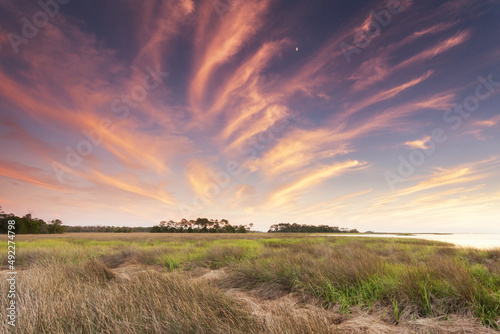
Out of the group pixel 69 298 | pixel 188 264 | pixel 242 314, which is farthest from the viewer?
pixel 188 264

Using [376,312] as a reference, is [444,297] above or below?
above

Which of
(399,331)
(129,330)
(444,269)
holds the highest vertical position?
(444,269)

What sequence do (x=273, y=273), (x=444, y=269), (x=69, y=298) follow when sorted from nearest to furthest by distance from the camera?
(x=69, y=298) < (x=444, y=269) < (x=273, y=273)

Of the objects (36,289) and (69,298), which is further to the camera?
(36,289)

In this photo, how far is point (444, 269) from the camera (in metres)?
5.24

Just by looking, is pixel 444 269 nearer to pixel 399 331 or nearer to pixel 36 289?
pixel 399 331

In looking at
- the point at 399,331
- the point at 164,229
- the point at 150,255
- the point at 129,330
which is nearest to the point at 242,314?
the point at 129,330

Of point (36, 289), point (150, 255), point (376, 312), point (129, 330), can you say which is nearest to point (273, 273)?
point (376, 312)

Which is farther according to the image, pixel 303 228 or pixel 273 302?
pixel 303 228

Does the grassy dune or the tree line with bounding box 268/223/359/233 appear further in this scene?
the tree line with bounding box 268/223/359/233

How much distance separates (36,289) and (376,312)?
636 cm

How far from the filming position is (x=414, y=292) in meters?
4.42

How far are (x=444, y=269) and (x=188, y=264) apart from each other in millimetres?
8659

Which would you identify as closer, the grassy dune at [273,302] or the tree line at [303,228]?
the grassy dune at [273,302]
